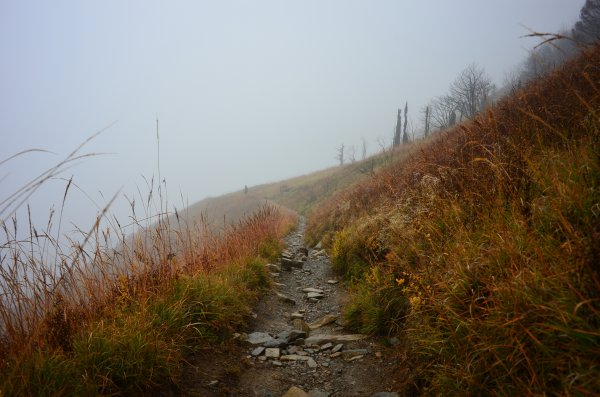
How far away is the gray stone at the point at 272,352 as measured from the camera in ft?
11.7

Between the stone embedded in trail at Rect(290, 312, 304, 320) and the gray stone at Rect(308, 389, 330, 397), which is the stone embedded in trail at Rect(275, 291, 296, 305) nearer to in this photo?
the stone embedded in trail at Rect(290, 312, 304, 320)

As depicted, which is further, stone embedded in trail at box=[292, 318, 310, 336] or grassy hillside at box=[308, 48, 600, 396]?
stone embedded in trail at box=[292, 318, 310, 336]

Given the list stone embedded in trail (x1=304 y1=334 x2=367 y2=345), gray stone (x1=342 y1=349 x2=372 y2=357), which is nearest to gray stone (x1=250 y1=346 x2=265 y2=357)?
stone embedded in trail (x1=304 y1=334 x2=367 y2=345)

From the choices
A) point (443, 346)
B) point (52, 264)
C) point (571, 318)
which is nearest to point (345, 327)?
point (443, 346)

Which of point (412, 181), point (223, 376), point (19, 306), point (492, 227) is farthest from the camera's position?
point (412, 181)

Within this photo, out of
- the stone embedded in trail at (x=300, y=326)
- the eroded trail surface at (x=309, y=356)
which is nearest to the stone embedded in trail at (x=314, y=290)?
the eroded trail surface at (x=309, y=356)

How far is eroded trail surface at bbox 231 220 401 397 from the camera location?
2939 millimetres

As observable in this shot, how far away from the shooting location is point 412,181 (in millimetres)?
7254

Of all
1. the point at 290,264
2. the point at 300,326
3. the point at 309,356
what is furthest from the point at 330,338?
the point at 290,264

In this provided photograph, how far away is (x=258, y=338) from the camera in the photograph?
12.8 ft

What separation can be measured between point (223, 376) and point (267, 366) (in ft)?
1.83

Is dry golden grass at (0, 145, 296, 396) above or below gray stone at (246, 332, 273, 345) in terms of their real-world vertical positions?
above

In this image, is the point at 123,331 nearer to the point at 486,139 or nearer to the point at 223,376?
the point at 223,376

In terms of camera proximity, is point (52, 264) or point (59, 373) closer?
point (59, 373)
